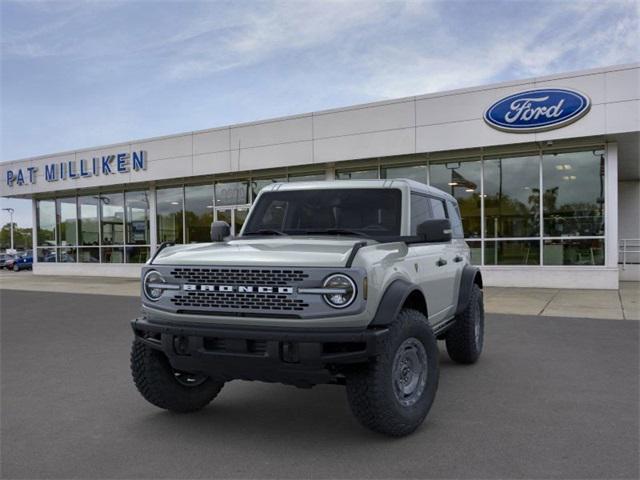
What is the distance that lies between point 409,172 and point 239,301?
13582 mm

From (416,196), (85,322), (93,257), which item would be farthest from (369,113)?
(93,257)

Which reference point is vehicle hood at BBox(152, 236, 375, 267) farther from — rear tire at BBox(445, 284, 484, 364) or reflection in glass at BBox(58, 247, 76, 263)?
reflection in glass at BBox(58, 247, 76, 263)

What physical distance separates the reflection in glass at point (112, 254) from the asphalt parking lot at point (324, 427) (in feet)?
55.0

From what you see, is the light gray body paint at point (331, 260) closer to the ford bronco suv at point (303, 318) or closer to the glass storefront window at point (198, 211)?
the ford bronco suv at point (303, 318)

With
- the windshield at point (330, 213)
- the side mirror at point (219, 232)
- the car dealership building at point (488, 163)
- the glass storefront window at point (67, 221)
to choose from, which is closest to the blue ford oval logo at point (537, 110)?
the car dealership building at point (488, 163)

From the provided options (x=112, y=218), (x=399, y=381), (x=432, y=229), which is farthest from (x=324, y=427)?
(x=112, y=218)

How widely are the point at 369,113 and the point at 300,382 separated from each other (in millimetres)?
13253

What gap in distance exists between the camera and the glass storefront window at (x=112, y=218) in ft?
75.2

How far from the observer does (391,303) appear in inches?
143

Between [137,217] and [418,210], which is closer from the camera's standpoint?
[418,210]

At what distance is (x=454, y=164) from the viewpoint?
15.9 meters

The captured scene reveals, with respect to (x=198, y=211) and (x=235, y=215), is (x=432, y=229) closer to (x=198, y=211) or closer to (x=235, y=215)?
(x=235, y=215)

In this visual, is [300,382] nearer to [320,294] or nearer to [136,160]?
[320,294]

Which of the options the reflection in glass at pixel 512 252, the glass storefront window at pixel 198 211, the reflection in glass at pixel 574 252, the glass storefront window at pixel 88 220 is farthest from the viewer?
the glass storefront window at pixel 88 220
